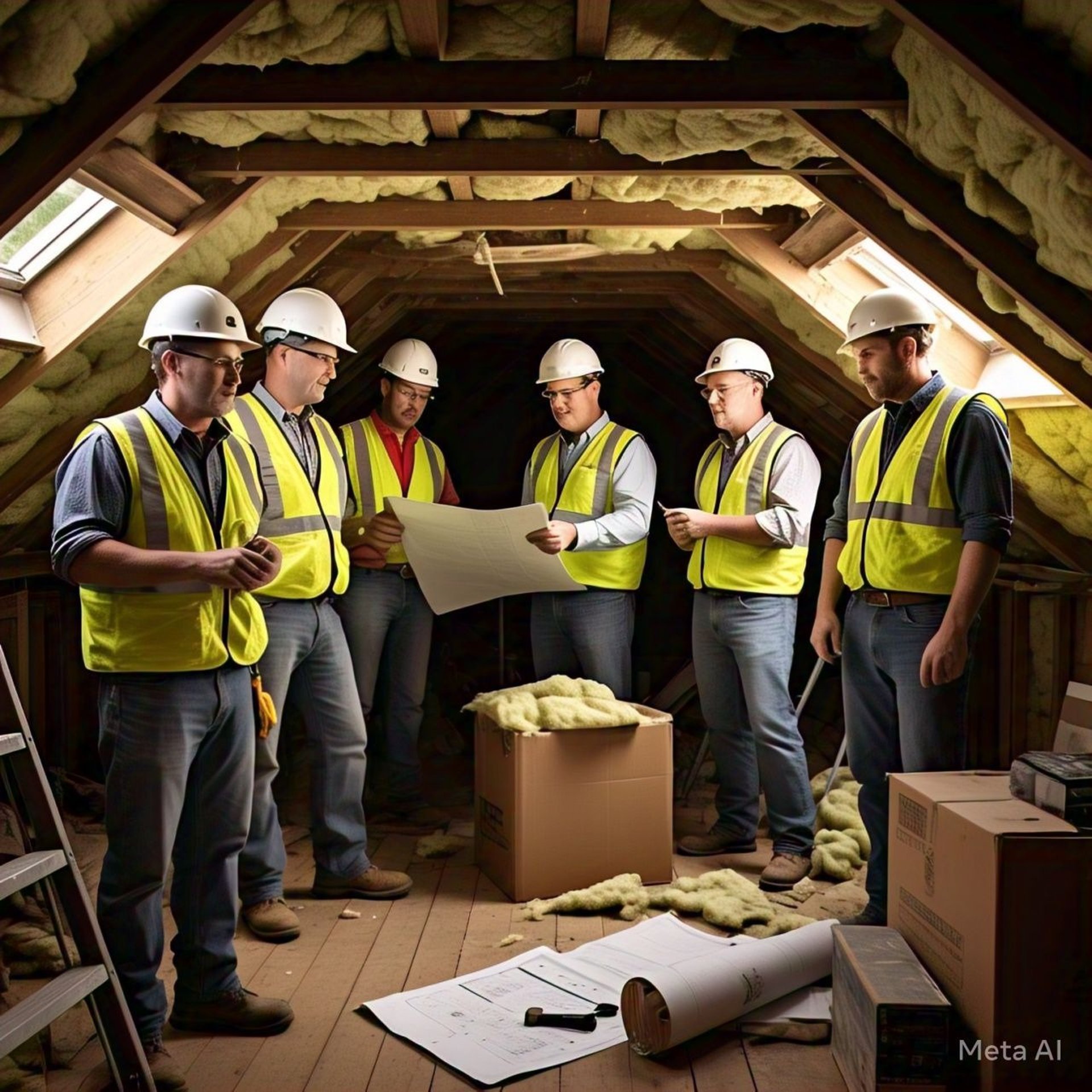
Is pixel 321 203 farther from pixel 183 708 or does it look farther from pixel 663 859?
pixel 663 859

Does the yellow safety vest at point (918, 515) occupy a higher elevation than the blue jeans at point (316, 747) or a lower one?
higher

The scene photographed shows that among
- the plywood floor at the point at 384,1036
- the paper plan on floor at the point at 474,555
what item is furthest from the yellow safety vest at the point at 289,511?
the plywood floor at the point at 384,1036

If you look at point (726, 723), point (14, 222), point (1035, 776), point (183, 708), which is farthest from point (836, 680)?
point (14, 222)

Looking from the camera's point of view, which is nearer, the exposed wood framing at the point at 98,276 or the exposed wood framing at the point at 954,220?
the exposed wood framing at the point at 954,220

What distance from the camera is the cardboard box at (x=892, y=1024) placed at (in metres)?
2.09

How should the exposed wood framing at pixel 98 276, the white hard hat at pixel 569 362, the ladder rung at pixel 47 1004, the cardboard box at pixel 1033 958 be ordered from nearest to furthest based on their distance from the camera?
the ladder rung at pixel 47 1004
the cardboard box at pixel 1033 958
the exposed wood framing at pixel 98 276
the white hard hat at pixel 569 362

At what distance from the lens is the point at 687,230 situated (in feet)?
12.7

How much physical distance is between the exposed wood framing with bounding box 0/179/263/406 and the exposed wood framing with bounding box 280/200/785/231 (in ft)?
1.77

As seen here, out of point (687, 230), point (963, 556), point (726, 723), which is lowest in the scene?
point (726, 723)

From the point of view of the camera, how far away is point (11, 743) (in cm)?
215

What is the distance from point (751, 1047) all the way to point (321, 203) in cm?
269

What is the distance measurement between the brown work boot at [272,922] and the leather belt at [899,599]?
5.90 feet

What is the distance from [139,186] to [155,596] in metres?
1.09

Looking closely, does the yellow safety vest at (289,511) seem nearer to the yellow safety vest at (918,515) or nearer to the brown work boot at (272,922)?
the brown work boot at (272,922)
